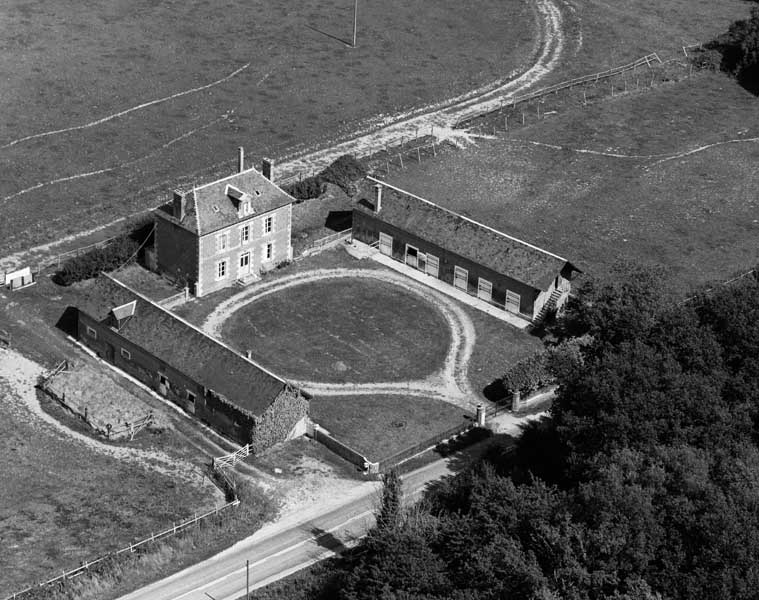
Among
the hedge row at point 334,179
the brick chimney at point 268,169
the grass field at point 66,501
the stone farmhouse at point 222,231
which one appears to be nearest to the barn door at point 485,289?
the stone farmhouse at point 222,231

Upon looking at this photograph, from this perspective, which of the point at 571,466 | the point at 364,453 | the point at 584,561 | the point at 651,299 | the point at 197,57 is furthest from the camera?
the point at 197,57

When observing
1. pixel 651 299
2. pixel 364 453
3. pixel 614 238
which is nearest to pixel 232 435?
pixel 364 453

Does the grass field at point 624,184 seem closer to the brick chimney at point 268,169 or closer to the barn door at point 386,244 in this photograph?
the barn door at point 386,244

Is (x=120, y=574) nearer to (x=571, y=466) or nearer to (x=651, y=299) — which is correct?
(x=571, y=466)

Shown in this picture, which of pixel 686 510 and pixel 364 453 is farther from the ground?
pixel 686 510

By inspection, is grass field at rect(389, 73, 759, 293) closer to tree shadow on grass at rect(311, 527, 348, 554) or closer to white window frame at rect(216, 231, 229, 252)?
white window frame at rect(216, 231, 229, 252)

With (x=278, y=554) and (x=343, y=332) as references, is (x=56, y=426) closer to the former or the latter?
(x=278, y=554)

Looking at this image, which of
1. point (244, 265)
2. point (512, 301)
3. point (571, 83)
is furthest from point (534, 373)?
point (571, 83)
